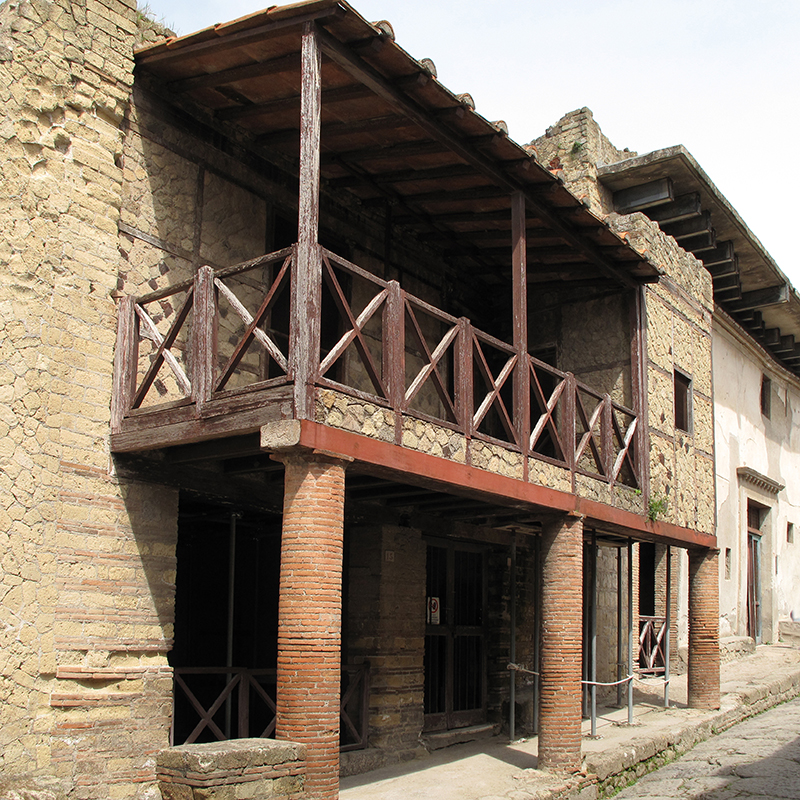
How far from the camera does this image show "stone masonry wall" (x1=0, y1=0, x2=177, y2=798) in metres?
6.77

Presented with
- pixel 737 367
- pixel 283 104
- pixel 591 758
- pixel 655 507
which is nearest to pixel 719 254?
pixel 737 367

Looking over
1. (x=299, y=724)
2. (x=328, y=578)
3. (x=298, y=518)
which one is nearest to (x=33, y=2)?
(x=298, y=518)

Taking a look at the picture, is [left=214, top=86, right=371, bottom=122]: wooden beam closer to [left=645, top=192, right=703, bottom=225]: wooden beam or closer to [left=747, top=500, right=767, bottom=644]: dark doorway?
[left=645, top=192, right=703, bottom=225]: wooden beam

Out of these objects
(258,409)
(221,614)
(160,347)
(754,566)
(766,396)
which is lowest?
(221,614)

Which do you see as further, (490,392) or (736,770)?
(736,770)

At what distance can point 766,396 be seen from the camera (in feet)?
68.5

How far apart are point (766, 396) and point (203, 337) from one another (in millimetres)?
16740

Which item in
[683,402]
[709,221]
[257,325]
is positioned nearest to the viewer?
[257,325]

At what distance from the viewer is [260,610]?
10.3 metres

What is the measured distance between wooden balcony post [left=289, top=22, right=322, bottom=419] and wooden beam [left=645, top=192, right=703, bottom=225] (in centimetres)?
1004

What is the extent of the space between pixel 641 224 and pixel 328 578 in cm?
808

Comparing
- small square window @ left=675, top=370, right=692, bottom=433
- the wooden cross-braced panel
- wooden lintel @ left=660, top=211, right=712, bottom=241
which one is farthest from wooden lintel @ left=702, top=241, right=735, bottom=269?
the wooden cross-braced panel

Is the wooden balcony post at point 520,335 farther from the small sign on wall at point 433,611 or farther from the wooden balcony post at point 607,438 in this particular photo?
the small sign on wall at point 433,611

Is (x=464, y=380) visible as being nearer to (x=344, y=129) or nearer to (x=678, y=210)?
(x=344, y=129)
